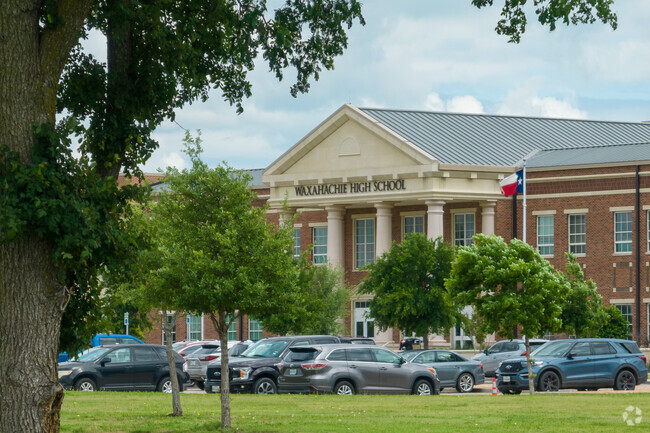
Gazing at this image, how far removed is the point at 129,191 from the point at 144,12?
2.45m

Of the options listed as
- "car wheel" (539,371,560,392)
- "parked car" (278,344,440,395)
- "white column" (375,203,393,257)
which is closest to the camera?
"parked car" (278,344,440,395)

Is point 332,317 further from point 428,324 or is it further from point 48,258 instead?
point 48,258

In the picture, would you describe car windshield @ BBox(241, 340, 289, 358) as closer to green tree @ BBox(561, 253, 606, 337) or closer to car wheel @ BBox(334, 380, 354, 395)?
car wheel @ BBox(334, 380, 354, 395)

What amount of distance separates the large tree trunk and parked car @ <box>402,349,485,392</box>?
2350 centimetres

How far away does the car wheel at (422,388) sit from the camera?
33125mm

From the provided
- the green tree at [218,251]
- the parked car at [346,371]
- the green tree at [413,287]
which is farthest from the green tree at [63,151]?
the green tree at [413,287]

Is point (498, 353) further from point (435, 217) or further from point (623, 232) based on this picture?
point (435, 217)

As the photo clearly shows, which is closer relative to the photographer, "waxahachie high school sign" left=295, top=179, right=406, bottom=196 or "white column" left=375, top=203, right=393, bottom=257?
"waxahachie high school sign" left=295, top=179, right=406, bottom=196

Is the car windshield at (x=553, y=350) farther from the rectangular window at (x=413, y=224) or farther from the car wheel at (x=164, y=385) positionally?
the rectangular window at (x=413, y=224)

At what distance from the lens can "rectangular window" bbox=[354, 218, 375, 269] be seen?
65438 millimetres

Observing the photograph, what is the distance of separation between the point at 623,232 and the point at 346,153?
50.0 ft

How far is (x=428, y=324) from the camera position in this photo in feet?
171

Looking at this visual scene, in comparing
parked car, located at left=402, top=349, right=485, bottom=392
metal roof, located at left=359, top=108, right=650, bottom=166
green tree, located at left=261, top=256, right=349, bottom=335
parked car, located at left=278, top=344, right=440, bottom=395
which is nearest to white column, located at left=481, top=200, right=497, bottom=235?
metal roof, located at left=359, top=108, right=650, bottom=166

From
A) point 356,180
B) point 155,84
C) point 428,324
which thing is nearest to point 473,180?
point 356,180
